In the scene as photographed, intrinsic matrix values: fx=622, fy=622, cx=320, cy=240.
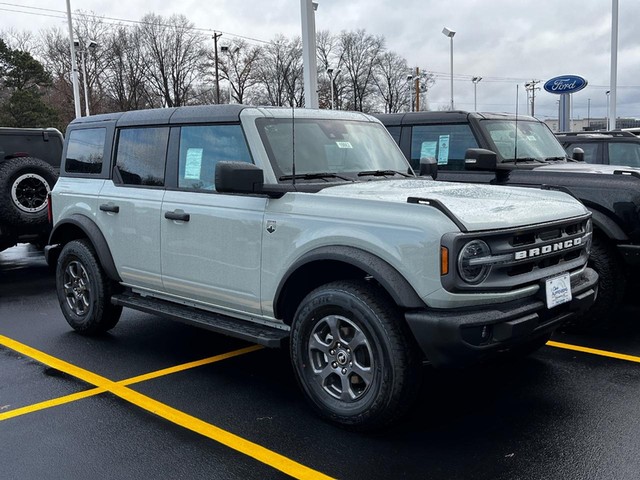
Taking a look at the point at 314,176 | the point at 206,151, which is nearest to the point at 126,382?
the point at 206,151

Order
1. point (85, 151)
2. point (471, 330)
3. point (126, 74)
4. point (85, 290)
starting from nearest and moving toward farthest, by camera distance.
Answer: point (471, 330) → point (85, 290) → point (85, 151) → point (126, 74)

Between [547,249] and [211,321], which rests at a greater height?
[547,249]

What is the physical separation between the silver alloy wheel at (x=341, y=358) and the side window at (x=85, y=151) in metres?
2.97

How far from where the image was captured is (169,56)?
65125 millimetres

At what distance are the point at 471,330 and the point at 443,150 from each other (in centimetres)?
427

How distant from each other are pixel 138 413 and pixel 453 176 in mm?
4406

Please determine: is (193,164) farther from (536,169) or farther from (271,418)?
(536,169)

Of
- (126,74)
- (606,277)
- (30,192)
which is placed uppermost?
(126,74)

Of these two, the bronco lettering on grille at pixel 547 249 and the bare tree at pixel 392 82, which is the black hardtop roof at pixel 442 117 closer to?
the bronco lettering on grille at pixel 547 249

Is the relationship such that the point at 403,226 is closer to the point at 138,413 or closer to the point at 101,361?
the point at 138,413

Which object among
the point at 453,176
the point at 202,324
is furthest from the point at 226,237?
the point at 453,176

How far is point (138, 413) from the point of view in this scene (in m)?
4.04

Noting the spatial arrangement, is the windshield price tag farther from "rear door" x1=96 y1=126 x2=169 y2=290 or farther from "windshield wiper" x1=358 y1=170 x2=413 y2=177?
"rear door" x1=96 y1=126 x2=169 y2=290

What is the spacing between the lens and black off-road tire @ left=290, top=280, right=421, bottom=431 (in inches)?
135
